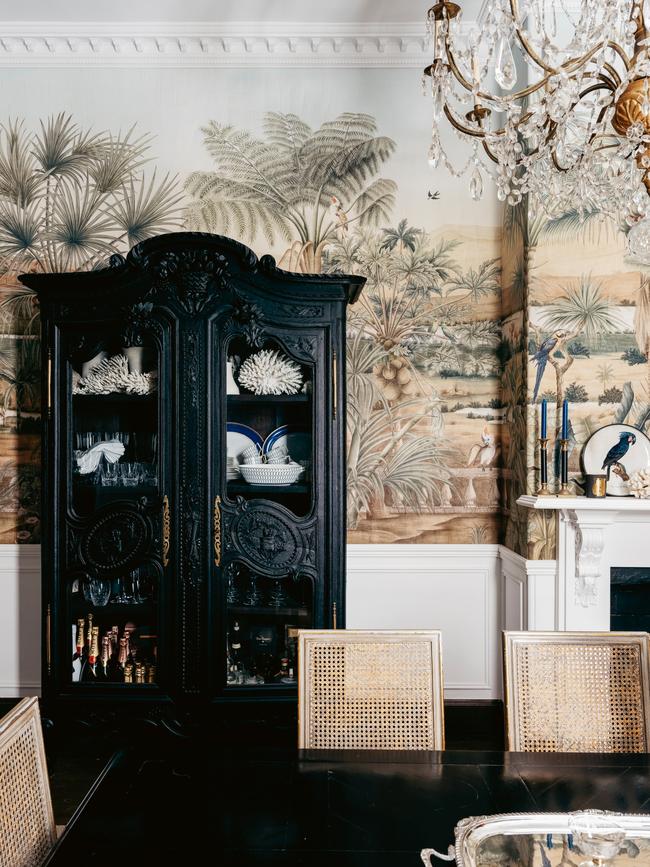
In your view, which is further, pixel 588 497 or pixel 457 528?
pixel 457 528

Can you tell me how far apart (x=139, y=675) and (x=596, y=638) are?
200 cm

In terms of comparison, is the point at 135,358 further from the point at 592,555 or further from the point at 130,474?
the point at 592,555

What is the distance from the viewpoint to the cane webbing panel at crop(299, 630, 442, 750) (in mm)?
1887

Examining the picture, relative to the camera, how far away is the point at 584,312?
123 inches

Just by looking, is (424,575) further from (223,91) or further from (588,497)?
(223,91)

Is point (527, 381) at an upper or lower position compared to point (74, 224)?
lower

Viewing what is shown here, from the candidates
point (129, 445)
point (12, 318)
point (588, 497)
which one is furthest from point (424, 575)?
point (12, 318)

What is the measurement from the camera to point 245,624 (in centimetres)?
313

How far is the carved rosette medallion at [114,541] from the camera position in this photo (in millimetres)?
3010

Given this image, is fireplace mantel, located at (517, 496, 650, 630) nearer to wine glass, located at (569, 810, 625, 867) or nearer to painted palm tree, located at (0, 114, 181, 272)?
wine glass, located at (569, 810, 625, 867)

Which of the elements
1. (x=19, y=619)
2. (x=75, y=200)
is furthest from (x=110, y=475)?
(x=75, y=200)

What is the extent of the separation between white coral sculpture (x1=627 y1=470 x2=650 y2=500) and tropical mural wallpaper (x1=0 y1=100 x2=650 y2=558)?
2.13 feet

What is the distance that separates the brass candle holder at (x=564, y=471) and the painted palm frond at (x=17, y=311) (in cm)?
262

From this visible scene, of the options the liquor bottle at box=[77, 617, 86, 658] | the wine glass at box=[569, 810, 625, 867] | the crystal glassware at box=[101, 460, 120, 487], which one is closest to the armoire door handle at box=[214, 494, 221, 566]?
the crystal glassware at box=[101, 460, 120, 487]
